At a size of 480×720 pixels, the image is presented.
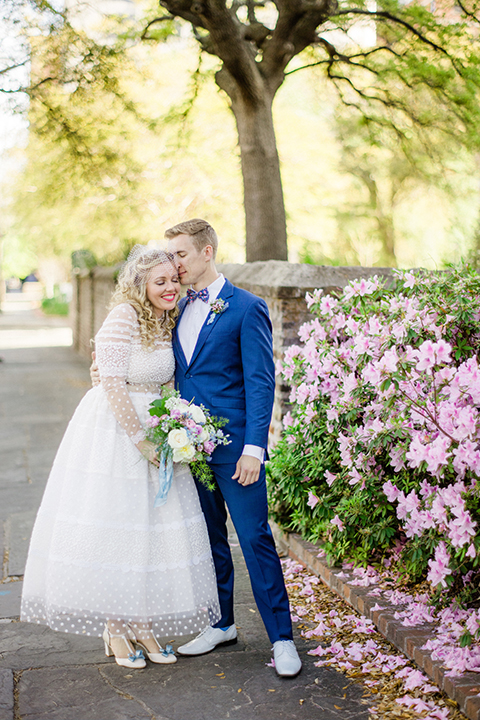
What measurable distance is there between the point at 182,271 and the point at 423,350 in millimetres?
1244

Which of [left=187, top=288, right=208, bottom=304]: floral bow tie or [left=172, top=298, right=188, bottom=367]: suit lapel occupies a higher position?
[left=187, top=288, right=208, bottom=304]: floral bow tie

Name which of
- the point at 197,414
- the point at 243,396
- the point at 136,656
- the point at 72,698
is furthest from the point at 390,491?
the point at 72,698

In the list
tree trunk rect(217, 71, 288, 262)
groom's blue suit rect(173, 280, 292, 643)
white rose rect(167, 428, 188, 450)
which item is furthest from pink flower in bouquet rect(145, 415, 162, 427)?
tree trunk rect(217, 71, 288, 262)

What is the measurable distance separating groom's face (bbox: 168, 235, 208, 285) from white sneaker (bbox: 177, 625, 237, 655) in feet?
5.79

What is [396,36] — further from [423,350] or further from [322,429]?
[423,350]

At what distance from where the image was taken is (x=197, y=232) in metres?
3.30

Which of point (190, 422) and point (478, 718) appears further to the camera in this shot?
point (190, 422)

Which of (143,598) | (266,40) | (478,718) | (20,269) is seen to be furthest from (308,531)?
(20,269)

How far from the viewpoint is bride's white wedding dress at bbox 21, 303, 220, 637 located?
314cm

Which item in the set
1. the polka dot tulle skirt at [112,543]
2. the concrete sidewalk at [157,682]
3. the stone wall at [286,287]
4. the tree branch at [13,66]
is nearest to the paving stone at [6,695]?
the concrete sidewalk at [157,682]

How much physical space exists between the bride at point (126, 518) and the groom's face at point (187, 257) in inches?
2.0

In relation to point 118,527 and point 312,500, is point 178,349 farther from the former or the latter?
point 312,500

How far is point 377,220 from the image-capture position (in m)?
23.3

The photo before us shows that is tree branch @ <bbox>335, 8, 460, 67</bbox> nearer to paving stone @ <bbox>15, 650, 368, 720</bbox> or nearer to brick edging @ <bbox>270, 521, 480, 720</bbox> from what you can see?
brick edging @ <bbox>270, 521, 480, 720</bbox>
